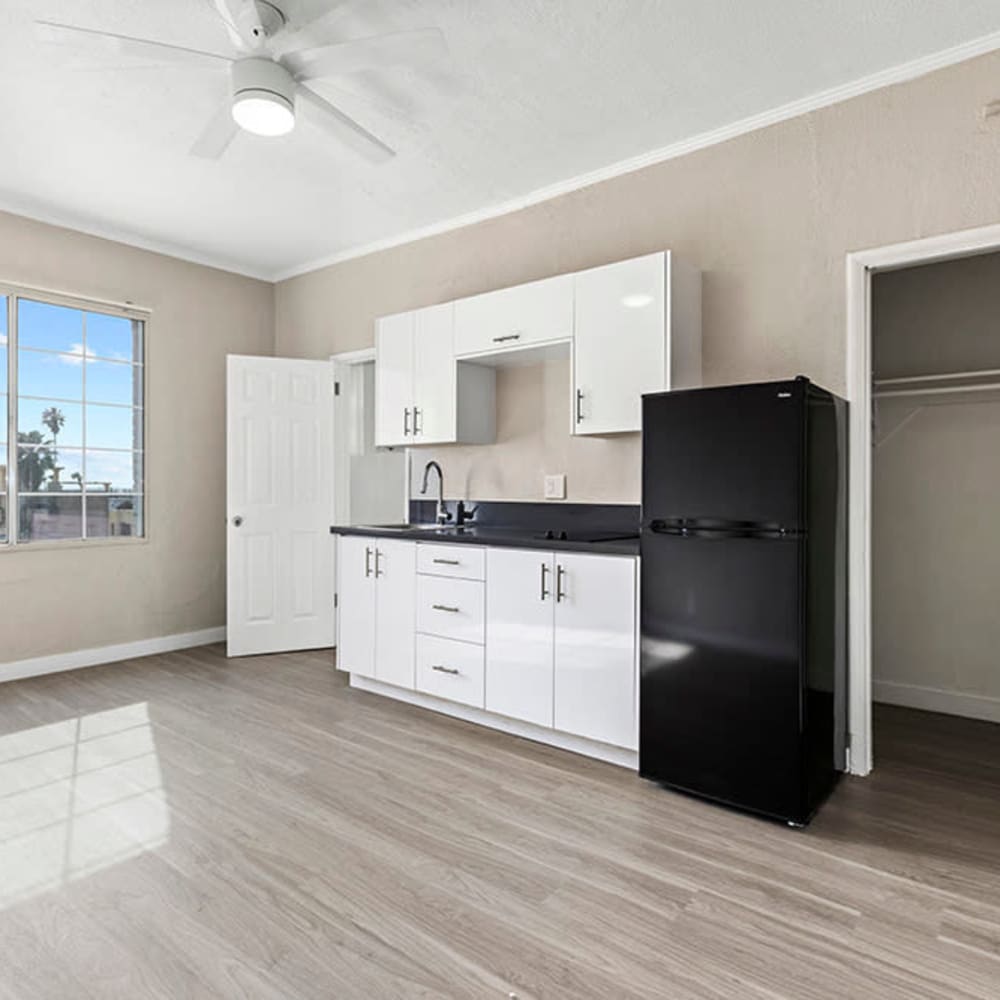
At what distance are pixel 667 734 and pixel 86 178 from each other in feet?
13.6

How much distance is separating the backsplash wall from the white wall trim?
96 centimetres

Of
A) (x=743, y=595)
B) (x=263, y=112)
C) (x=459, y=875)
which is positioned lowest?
(x=459, y=875)

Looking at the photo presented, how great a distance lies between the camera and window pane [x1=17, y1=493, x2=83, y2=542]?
422 cm

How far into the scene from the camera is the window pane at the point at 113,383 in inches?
179

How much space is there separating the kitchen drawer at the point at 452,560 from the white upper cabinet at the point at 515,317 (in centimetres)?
108

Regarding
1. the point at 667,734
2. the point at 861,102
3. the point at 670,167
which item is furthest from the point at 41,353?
the point at 861,102

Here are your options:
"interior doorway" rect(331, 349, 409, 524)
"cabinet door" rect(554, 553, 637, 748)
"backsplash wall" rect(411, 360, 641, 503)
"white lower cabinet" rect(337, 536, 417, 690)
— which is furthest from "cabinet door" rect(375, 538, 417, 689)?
"interior doorway" rect(331, 349, 409, 524)

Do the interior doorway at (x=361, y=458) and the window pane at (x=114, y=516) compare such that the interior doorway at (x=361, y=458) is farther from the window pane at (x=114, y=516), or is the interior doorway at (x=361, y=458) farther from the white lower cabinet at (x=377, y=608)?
the window pane at (x=114, y=516)

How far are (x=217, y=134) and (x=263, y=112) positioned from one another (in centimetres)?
32

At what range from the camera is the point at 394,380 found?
4145 millimetres

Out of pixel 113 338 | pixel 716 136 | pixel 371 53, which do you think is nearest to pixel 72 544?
pixel 113 338

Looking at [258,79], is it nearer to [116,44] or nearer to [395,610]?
[116,44]

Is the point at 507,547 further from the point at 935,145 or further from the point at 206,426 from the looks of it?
the point at 206,426

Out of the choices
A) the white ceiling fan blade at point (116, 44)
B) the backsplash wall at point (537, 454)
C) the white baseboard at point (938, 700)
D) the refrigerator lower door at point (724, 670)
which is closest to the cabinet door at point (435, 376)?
the backsplash wall at point (537, 454)
